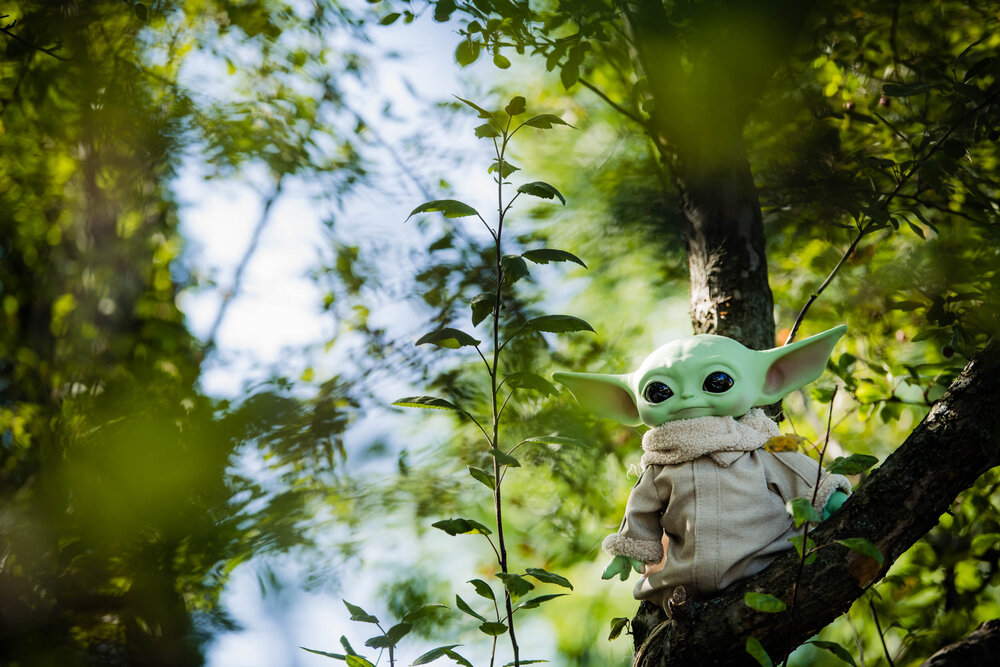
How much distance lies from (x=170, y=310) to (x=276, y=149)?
0.62m

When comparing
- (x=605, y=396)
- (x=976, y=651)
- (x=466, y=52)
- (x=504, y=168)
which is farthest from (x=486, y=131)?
(x=976, y=651)

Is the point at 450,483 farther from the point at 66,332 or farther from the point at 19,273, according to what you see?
the point at 19,273

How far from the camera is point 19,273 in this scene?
2232 mm

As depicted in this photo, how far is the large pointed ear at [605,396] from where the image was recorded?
1093 mm

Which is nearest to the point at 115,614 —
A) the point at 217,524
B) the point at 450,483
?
the point at 217,524

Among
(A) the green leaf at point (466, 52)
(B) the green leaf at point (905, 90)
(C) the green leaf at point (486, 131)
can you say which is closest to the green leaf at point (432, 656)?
(C) the green leaf at point (486, 131)

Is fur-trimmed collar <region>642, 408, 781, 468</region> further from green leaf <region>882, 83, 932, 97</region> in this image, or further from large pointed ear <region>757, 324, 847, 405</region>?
green leaf <region>882, 83, 932, 97</region>

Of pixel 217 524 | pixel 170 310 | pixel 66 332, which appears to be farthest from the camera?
pixel 170 310

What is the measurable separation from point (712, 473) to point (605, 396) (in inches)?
7.9

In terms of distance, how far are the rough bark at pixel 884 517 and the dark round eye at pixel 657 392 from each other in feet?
0.83

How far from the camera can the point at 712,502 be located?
0.96 meters

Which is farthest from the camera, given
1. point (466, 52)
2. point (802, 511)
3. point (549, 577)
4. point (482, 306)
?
point (466, 52)

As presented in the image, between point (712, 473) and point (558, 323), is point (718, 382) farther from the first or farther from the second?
point (558, 323)

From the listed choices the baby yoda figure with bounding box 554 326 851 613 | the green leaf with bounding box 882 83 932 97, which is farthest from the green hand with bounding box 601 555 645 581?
the green leaf with bounding box 882 83 932 97
